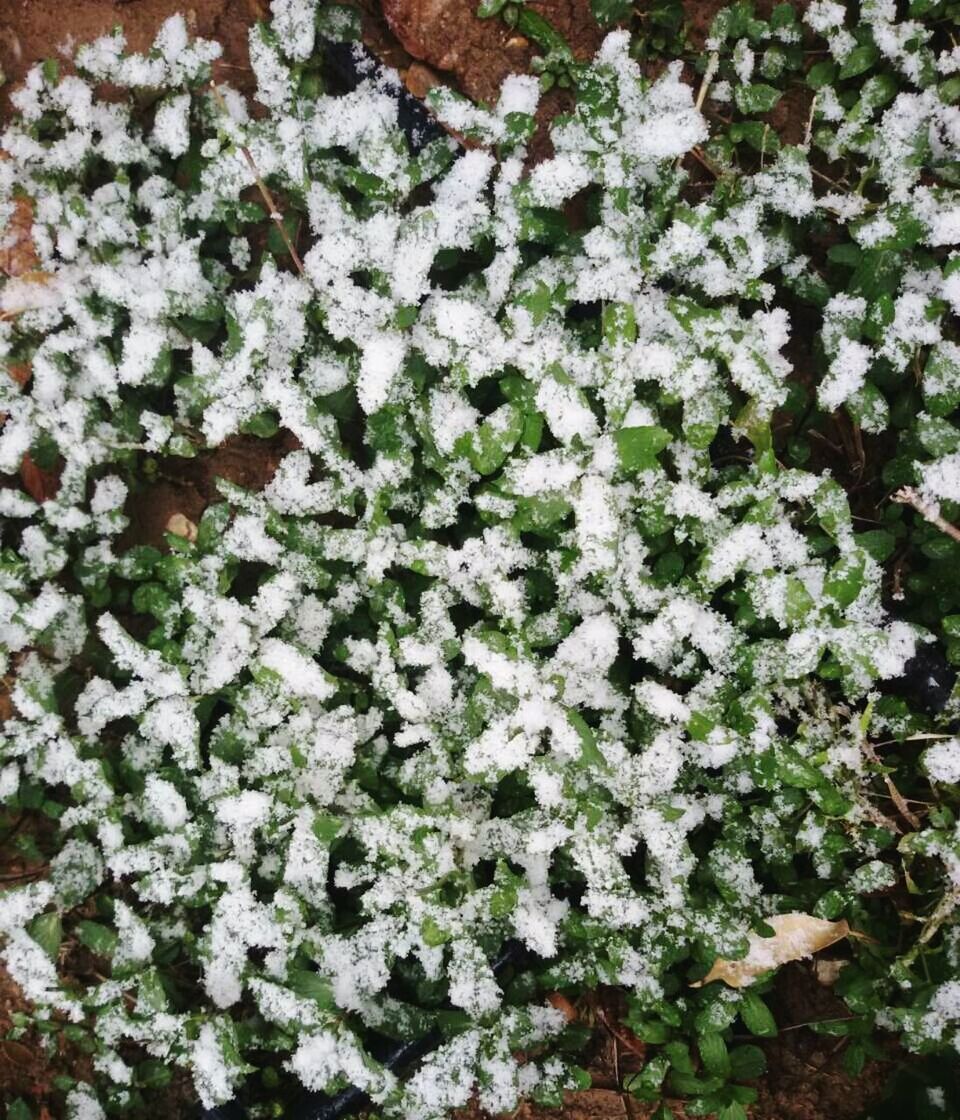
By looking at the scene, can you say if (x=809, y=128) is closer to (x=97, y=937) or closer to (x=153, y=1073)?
(x=97, y=937)

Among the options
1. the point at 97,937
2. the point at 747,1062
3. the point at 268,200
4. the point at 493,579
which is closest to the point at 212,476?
the point at 268,200

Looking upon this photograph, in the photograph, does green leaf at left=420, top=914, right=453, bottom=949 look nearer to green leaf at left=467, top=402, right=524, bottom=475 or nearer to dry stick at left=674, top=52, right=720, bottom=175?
green leaf at left=467, top=402, right=524, bottom=475

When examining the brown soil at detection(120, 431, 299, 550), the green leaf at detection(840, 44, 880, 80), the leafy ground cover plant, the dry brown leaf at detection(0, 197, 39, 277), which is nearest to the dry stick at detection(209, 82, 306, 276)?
the leafy ground cover plant

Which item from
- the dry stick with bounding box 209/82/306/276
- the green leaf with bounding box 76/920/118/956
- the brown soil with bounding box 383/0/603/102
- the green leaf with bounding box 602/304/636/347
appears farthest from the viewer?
the brown soil with bounding box 383/0/603/102

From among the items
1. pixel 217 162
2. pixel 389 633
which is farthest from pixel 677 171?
pixel 389 633

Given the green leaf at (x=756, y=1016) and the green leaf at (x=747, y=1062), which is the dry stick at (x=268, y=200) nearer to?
the green leaf at (x=756, y=1016)

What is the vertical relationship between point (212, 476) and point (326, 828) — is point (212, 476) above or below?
above
